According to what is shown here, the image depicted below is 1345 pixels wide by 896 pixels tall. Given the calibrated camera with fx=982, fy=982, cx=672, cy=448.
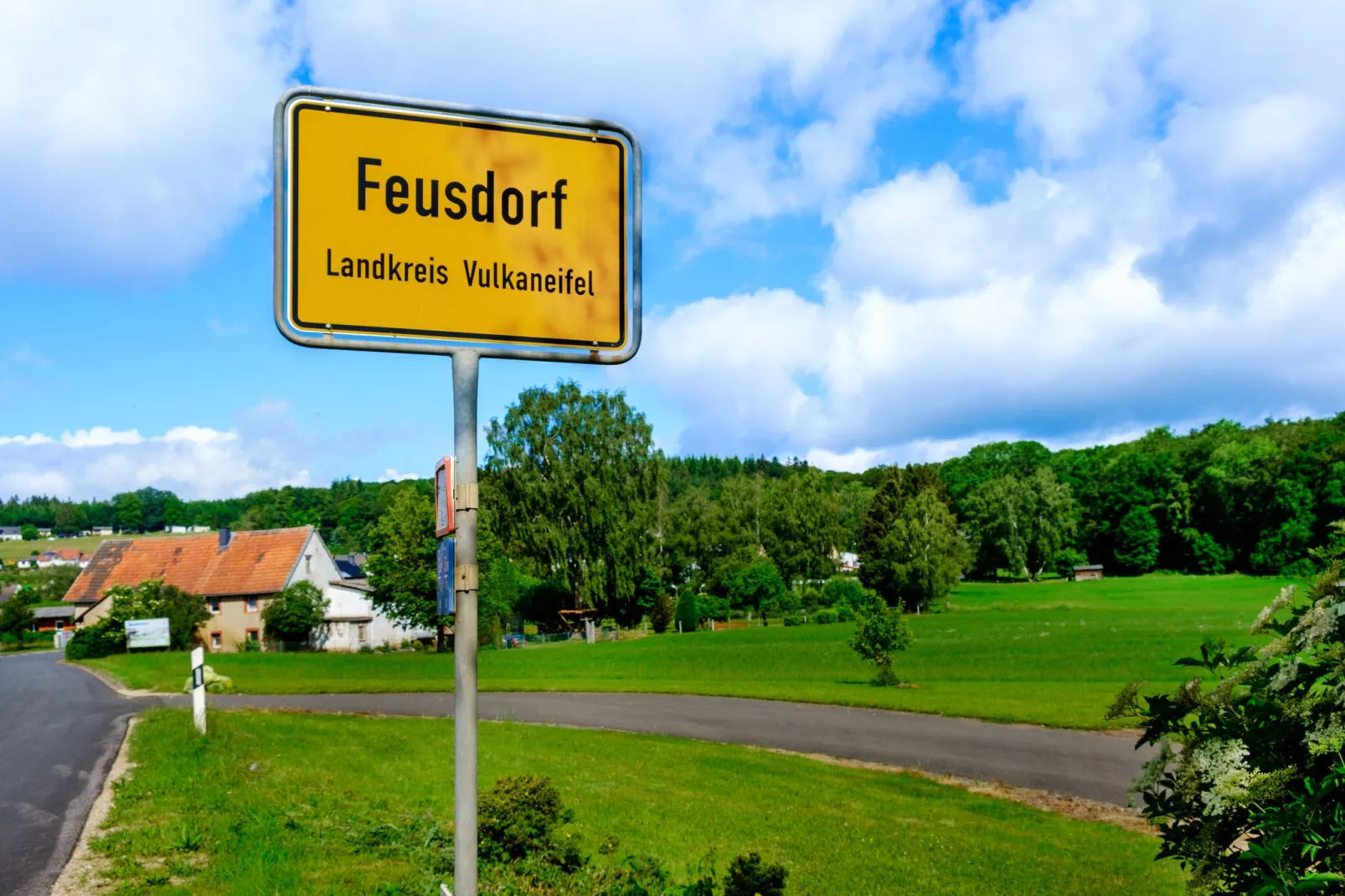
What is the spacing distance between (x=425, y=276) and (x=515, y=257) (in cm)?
31

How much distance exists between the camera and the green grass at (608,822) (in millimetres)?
8002

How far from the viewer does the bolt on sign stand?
3.19m

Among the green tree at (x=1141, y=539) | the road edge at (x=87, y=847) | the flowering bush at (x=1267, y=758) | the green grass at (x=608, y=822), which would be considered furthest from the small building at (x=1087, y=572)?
the flowering bush at (x=1267, y=758)

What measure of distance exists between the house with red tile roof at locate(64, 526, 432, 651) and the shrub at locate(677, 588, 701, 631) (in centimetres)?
1777

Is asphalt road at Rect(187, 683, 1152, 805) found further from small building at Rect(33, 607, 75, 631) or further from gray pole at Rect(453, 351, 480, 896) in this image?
small building at Rect(33, 607, 75, 631)

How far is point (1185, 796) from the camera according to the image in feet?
Answer: 10.9

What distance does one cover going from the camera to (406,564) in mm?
53281

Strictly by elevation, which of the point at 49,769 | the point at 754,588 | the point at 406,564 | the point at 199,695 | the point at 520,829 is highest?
the point at 406,564

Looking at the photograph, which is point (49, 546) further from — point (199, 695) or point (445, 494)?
point (445, 494)

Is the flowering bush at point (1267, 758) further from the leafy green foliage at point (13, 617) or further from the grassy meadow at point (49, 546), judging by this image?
the grassy meadow at point (49, 546)

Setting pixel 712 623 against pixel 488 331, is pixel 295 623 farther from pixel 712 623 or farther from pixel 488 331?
pixel 488 331

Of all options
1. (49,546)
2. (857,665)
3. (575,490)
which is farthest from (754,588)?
(49,546)

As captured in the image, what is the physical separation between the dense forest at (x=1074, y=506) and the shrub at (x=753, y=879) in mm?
53738

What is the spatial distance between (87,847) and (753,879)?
6.56 meters
